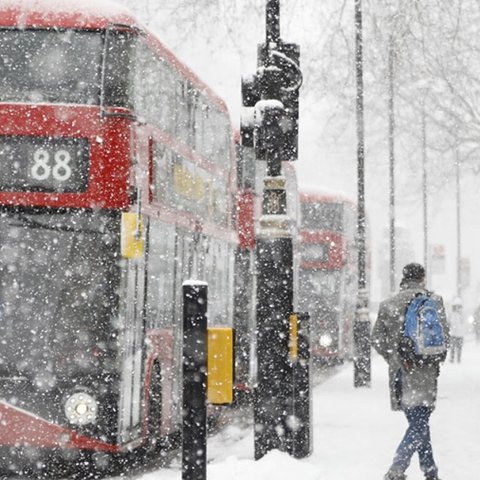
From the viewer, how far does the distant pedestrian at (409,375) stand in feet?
30.2

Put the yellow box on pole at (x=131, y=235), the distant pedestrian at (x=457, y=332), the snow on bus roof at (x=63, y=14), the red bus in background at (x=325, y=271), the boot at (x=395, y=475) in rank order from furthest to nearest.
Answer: the distant pedestrian at (x=457, y=332)
the red bus in background at (x=325, y=271)
the snow on bus roof at (x=63, y=14)
the yellow box on pole at (x=131, y=235)
the boot at (x=395, y=475)

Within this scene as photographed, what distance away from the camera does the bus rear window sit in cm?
1024

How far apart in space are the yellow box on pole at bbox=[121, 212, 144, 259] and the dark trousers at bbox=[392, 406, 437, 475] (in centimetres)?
263

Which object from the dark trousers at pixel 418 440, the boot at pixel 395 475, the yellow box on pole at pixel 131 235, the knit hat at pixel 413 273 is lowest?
the boot at pixel 395 475

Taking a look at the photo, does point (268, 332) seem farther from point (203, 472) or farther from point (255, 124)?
point (203, 472)

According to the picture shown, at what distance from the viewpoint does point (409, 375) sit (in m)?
9.23

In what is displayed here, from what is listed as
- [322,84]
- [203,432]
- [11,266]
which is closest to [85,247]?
[11,266]

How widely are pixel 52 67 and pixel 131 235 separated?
5.12 ft

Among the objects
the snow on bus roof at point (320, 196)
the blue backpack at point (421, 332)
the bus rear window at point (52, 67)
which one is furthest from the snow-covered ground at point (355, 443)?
the snow on bus roof at point (320, 196)

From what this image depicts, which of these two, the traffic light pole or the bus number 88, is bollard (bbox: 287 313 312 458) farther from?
the bus number 88

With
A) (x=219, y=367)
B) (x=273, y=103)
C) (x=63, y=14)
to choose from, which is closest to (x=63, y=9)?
(x=63, y=14)

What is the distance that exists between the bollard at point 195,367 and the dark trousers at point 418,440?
387 centimetres

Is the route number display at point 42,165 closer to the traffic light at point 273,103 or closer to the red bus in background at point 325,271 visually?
the traffic light at point 273,103

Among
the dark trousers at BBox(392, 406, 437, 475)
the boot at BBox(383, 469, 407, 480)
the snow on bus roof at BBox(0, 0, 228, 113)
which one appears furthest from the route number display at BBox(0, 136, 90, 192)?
the boot at BBox(383, 469, 407, 480)
